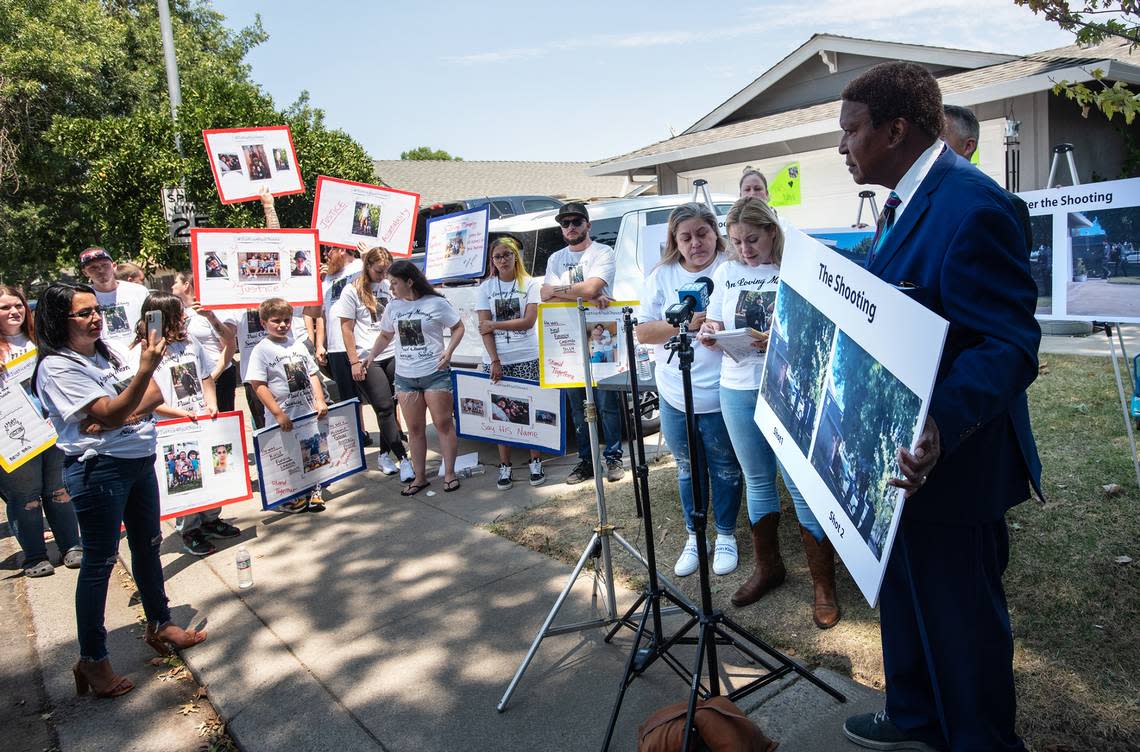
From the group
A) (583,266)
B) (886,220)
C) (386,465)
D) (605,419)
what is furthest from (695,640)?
(386,465)

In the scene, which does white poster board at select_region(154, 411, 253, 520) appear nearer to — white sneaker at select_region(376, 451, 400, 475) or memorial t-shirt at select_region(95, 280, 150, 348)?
memorial t-shirt at select_region(95, 280, 150, 348)

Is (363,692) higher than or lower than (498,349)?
lower

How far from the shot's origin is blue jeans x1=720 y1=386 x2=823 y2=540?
3783 mm

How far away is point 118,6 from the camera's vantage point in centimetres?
2492

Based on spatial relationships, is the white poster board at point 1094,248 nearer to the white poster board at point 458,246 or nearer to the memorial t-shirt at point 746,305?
the memorial t-shirt at point 746,305

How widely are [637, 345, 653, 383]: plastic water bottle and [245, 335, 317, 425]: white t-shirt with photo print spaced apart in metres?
2.59

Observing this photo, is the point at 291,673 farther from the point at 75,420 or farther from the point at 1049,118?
the point at 1049,118

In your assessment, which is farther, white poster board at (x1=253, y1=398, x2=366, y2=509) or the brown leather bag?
white poster board at (x1=253, y1=398, x2=366, y2=509)

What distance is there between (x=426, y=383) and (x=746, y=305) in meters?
3.26

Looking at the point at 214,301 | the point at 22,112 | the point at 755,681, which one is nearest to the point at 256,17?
the point at 22,112

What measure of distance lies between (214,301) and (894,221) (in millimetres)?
5642

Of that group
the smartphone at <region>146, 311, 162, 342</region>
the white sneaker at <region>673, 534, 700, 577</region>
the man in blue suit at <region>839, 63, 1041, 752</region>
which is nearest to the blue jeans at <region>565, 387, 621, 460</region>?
the white sneaker at <region>673, 534, 700, 577</region>

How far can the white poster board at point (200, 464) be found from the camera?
17.8ft

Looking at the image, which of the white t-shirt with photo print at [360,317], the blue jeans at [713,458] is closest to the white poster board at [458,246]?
the white t-shirt with photo print at [360,317]
